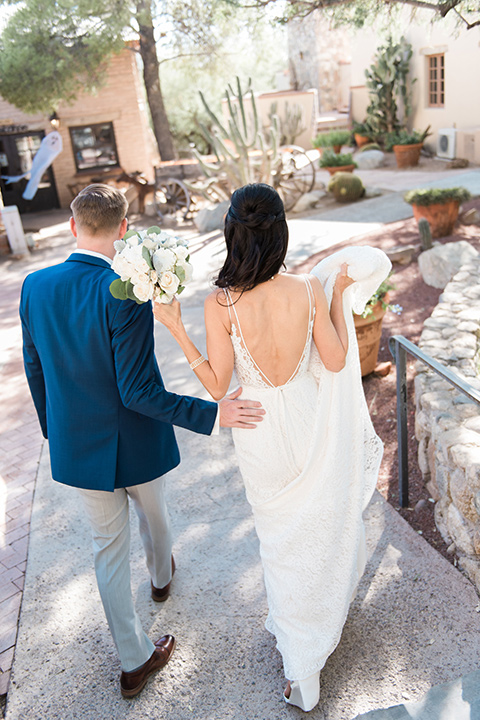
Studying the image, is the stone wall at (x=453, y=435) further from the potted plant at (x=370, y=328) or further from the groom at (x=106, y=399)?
the groom at (x=106, y=399)

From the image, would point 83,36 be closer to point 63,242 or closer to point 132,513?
point 63,242

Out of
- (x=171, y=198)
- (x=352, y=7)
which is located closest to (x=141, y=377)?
(x=352, y=7)

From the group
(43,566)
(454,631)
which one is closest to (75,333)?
(43,566)

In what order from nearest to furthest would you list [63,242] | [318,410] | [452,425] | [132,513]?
[318,410] < [452,425] < [132,513] < [63,242]

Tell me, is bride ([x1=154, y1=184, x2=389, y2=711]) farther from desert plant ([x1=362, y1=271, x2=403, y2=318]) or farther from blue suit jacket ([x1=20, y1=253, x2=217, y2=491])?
desert plant ([x1=362, y1=271, x2=403, y2=318])

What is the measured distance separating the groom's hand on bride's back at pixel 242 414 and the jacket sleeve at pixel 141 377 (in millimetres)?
64

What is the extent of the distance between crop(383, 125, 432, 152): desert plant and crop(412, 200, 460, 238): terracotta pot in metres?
8.18

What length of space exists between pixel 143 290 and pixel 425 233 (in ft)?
20.9

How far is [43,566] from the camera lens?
3385 millimetres

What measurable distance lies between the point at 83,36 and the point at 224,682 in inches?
599

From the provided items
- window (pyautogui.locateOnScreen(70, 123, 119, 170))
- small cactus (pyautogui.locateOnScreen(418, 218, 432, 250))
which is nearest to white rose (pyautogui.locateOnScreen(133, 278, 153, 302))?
small cactus (pyautogui.locateOnScreen(418, 218, 432, 250))

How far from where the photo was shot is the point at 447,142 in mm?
15055

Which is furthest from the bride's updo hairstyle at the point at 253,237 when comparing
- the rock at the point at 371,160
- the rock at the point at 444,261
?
the rock at the point at 371,160

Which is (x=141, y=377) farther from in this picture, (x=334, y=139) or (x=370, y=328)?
(x=334, y=139)
